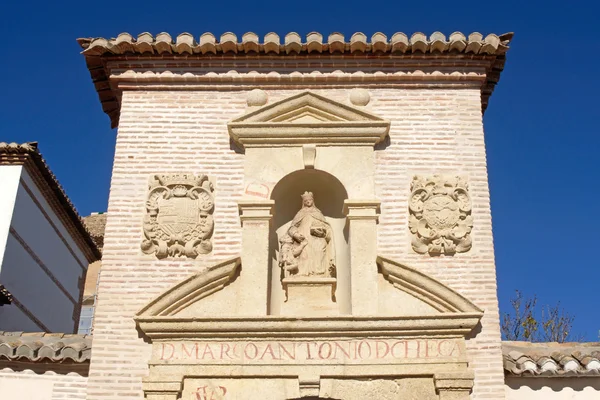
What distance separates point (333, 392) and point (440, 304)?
5.10ft

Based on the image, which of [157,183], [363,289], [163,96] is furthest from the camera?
[163,96]

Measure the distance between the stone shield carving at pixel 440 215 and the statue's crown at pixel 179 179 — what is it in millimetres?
2581

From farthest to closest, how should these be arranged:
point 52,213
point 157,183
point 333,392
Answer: point 52,213 → point 157,183 → point 333,392

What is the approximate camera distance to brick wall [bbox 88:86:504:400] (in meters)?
8.41

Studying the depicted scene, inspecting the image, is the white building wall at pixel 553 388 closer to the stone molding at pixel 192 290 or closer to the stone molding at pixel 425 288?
the stone molding at pixel 425 288

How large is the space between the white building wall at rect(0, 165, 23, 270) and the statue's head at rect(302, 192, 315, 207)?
643cm

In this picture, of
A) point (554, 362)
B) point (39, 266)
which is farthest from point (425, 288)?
point (39, 266)

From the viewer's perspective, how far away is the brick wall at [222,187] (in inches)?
331

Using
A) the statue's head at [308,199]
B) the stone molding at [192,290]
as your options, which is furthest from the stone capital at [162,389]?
the statue's head at [308,199]

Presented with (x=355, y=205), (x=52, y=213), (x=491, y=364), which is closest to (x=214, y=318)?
(x=355, y=205)

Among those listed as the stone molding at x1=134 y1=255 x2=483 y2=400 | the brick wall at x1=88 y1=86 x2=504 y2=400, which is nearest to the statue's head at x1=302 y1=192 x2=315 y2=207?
the brick wall at x1=88 y1=86 x2=504 y2=400

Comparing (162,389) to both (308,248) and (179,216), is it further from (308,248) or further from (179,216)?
(308,248)

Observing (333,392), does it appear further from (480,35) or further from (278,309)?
(480,35)

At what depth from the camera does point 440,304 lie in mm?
8516
